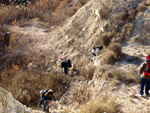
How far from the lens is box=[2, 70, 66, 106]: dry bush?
5836mm

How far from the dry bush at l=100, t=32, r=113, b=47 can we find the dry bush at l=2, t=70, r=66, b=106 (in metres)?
2.26

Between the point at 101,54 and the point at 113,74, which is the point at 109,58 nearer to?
the point at 101,54

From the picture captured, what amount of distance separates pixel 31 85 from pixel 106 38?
Answer: 3.56m


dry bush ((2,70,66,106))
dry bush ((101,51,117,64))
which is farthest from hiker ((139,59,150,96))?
dry bush ((2,70,66,106))

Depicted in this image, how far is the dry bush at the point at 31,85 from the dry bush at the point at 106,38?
7.42 ft

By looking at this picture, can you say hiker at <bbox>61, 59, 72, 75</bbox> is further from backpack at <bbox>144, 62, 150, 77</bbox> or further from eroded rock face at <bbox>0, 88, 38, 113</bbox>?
eroded rock face at <bbox>0, 88, 38, 113</bbox>

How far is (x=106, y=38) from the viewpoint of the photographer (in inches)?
293

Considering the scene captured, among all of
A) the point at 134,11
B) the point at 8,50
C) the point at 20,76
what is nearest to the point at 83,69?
the point at 20,76

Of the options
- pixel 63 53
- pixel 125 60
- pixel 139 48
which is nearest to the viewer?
pixel 125 60

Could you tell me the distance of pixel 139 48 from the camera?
22.2ft

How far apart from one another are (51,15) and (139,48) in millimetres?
8384

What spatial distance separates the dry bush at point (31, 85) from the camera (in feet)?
19.1

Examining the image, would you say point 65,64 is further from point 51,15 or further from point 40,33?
point 51,15

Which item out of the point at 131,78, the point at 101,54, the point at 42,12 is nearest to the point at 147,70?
the point at 131,78
